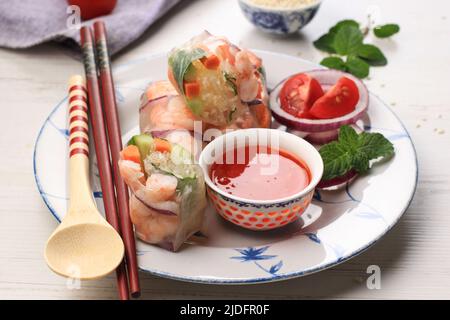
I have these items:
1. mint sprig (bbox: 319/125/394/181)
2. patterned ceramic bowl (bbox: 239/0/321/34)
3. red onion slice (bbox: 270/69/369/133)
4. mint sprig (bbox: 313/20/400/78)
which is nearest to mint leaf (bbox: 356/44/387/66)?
mint sprig (bbox: 313/20/400/78)

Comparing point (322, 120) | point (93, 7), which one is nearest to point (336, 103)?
point (322, 120)

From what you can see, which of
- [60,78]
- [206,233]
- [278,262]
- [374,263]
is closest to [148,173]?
[206,233]

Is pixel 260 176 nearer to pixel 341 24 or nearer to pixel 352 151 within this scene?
pixel 352 151

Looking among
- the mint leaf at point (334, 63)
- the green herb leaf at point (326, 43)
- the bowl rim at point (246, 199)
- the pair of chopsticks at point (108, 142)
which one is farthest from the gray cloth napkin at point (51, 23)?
the bowl rim at point (246, 199)

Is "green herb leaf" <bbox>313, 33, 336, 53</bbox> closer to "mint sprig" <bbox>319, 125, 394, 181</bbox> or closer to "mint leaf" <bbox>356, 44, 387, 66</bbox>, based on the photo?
"mint leaf" <bbox>356, 44, 387, 66</bbox>

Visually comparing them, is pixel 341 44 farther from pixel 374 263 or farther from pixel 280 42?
pixel 374 263

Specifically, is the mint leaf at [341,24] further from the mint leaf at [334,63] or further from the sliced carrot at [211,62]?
the sliced carrot at [211,62]
